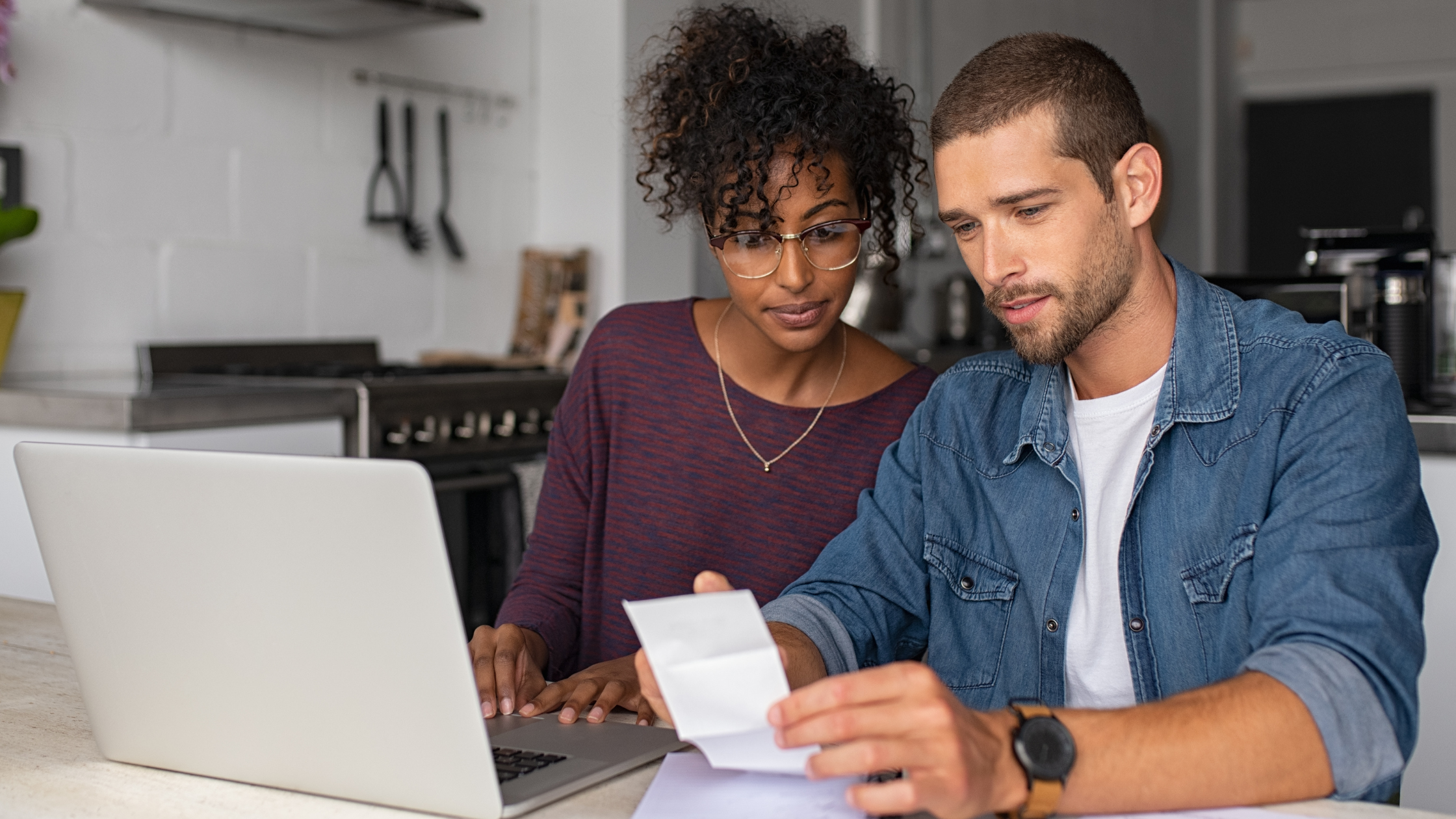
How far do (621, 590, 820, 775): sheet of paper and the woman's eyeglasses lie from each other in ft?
2.26

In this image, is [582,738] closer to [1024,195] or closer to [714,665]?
[714,665]

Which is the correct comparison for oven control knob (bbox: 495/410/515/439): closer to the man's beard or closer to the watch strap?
the man's beard

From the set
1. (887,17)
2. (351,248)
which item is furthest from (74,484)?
(887,17)

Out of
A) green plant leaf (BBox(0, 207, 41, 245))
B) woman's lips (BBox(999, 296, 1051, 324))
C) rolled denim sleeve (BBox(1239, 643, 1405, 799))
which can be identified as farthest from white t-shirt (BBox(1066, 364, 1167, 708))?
green plant leaf (BBox(0, 207, 41, 245))

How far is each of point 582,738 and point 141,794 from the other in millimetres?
315

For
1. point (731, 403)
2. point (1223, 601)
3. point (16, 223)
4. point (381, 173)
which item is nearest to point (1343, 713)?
point (1223, 601)

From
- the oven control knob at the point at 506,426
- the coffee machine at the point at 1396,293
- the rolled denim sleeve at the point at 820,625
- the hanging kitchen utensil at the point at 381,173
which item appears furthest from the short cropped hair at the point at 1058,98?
the hanging kitchen utensil at the point at 381,173

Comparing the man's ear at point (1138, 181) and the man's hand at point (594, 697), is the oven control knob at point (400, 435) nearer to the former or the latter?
the man's hand at point (594, 697)

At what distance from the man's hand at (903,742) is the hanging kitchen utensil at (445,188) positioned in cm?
261

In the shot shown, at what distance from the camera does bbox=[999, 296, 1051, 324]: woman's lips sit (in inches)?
48.4

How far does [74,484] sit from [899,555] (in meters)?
0.77

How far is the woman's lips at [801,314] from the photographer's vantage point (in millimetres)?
1452

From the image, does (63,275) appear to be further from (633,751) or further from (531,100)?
(633,751)

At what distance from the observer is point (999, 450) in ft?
4.38
